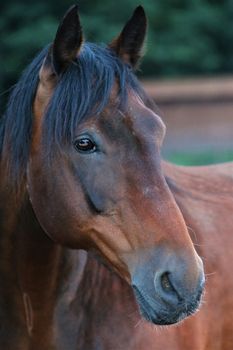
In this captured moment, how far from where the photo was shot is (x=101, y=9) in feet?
46.0

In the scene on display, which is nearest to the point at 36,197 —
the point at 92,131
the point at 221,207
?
the point at 92,131

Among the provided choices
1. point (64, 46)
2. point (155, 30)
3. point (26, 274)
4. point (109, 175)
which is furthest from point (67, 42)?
point (155, 30)

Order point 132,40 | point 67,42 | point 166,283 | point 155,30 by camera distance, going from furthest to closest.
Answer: point 155,30 → point 132,40 → point 67,42 → point 166,283

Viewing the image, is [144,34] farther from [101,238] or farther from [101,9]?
[101,9]

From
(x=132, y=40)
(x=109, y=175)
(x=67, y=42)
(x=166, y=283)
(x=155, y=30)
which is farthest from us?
(x=155, y=30)

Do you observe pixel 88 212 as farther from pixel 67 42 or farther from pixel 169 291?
pixel 67 42

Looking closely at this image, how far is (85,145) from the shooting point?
3.15 m

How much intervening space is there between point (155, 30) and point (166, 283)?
1158 centimetres

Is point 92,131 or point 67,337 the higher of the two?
point 92,131

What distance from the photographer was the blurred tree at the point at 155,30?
1361cm

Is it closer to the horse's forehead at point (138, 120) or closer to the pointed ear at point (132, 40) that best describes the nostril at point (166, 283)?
the horse's forehead at point (138, 120)

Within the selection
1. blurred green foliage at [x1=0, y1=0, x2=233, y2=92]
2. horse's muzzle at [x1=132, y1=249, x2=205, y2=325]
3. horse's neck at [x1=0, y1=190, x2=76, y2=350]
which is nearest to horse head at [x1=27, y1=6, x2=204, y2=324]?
horse's muzzle at [x1=132, y1=249, x2=205, y2=325]

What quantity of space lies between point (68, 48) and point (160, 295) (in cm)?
95

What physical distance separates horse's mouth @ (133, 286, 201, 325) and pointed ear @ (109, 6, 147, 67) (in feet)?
3.01
